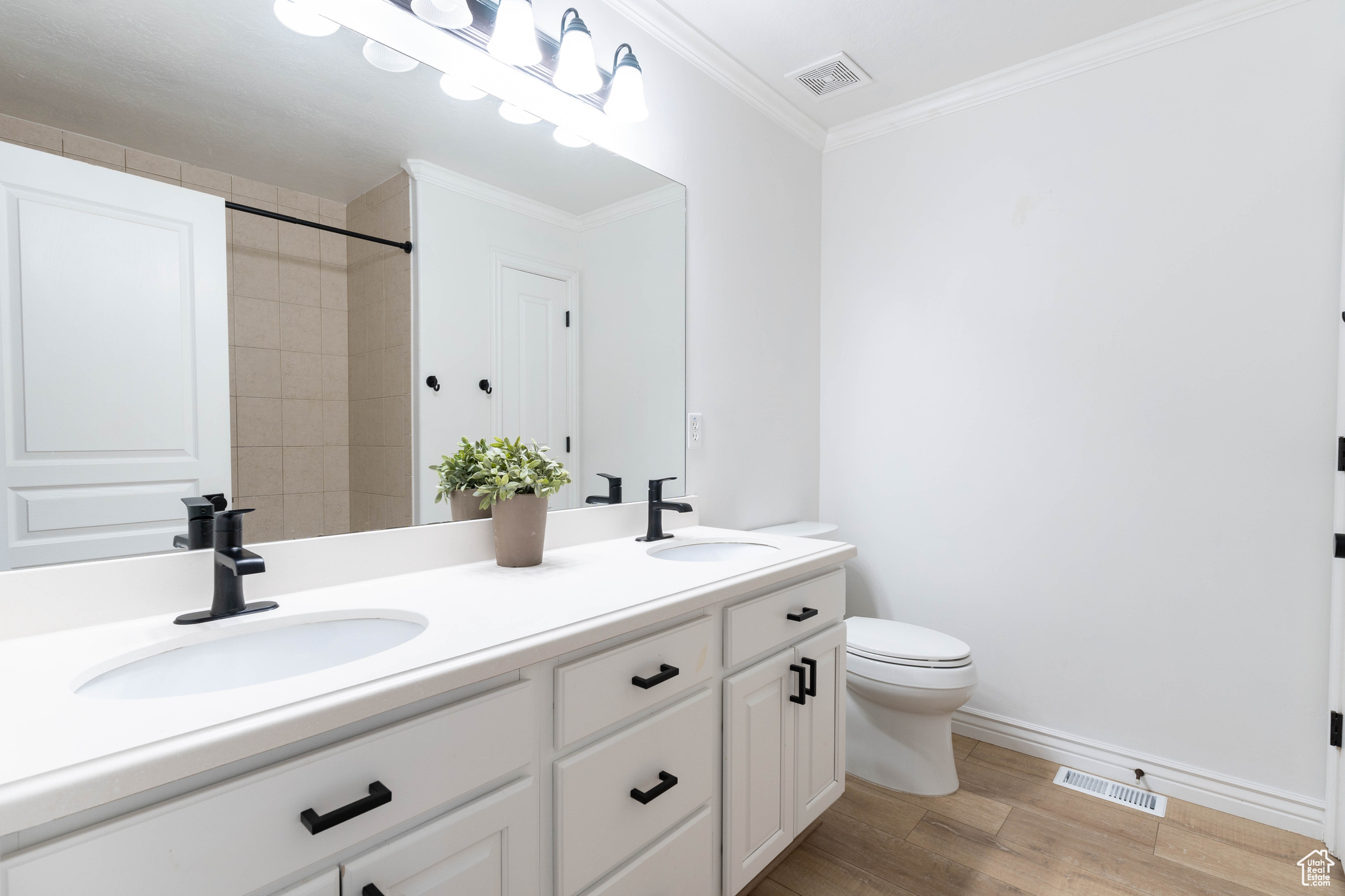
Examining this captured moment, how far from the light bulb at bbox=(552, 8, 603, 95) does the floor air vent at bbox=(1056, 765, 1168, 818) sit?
2491 millimetres

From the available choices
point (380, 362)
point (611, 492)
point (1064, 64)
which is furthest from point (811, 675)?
point (1064, 64)

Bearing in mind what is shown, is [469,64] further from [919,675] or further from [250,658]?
[919,675]

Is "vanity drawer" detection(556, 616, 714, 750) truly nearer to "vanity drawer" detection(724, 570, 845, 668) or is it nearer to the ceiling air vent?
"vanity drawer" detection(724, 570, 845, 668)

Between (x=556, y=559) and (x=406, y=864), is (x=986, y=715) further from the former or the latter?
(x=406, y=864)

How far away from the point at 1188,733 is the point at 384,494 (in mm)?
2378

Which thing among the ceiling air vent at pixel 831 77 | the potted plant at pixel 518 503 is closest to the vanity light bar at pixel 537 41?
the ceiling air vent at pixel 831 77

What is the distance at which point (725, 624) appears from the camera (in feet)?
4.23

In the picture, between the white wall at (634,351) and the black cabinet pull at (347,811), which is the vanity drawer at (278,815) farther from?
the white wall at (634,351)

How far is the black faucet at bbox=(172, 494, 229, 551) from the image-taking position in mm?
1043

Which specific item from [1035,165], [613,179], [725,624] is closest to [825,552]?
[725,624]

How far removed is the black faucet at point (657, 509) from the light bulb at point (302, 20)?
1.23m

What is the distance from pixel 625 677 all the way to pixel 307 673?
46 centimetres

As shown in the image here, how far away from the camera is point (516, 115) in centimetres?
157

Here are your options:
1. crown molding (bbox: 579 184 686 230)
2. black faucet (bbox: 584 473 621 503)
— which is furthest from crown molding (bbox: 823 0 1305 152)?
black faucet (bbox: 584 473 621 503)
